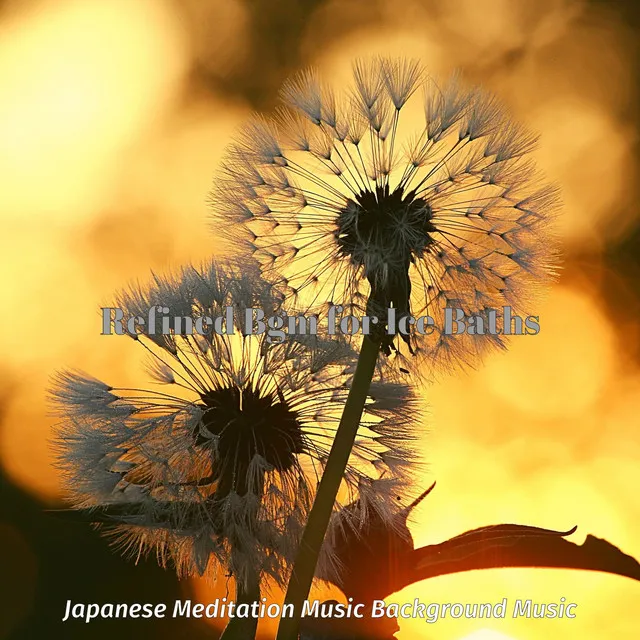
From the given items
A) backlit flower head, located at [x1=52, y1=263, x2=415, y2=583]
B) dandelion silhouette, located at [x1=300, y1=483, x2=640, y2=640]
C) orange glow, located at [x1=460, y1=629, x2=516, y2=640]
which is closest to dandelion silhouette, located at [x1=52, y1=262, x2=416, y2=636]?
backlit flower head, located at [x1=52, y1=263, x2=415, y2=583]

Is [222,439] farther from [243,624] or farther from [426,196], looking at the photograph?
[426,196]

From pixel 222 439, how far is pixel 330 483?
0.34 meters

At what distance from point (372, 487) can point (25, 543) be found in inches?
90.2

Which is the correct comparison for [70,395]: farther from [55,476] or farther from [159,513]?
[159,513]

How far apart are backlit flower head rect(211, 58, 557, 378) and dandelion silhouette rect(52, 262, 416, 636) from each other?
0.22m

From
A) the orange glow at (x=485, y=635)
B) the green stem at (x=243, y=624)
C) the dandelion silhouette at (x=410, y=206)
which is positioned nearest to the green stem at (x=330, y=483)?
the dandelion silhouette at (x=410, y=206)

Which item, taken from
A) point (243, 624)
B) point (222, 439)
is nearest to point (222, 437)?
point (222, 439)

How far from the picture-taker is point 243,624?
7.92ft

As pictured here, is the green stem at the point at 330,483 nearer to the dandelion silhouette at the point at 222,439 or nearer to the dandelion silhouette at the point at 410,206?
the dandelion silhouette at the point at 410,206

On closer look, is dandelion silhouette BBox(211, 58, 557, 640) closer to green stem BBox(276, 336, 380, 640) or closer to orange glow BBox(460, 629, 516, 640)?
green stem BBox(276, 336, 380, 640)

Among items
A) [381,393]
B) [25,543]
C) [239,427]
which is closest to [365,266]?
[381,393]

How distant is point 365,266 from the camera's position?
238 cm

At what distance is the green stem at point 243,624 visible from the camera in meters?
2.40

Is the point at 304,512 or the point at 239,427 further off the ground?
the point at 239,427
